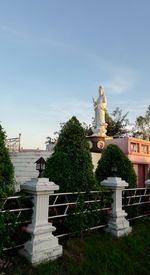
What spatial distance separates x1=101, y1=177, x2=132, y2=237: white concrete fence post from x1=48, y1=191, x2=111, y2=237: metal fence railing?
14cm

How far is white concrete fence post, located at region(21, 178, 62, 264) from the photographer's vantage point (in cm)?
354

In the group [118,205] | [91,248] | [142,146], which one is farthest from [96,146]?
[91,248]

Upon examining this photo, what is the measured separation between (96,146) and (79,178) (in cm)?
1168

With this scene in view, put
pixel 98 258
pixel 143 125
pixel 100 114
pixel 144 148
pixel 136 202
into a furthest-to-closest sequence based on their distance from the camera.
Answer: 1. pixel 143 125
2. pixel 144 148
3. pixel 100 114
4. pixel 136 202
5. pixel 98 258

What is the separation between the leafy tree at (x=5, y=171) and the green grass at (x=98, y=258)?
106 cm

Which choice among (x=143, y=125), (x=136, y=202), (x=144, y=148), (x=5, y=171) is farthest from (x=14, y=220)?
(x=143, y=125)

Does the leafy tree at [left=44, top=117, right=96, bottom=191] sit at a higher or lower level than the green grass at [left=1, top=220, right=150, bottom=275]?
higher

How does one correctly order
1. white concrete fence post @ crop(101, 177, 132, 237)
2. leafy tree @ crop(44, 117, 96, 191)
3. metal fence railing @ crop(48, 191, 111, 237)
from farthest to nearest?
white concrete fence post @ crop(101, 177, 132, 237) → leafy tree @ crop(44, 117, 96, 191) → metal fence railing @ crop(48, 191, 111, 237)

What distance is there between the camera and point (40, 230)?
11.9 ft

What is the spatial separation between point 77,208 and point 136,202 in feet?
8.11

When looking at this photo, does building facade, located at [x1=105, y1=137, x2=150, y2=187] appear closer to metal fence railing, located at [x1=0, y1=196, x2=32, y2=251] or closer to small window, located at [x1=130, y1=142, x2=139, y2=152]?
small window, located at [x1=130, y1=142, x2=139, y2=152]

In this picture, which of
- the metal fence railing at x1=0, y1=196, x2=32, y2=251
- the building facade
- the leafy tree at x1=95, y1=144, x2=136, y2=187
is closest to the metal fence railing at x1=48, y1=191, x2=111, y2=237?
the metal fence railing at x1=0, y1=196, x2=32, y2=251

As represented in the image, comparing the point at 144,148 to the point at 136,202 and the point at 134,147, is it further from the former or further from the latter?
the point at 136,202

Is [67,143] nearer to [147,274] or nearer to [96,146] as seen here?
[147,274]
